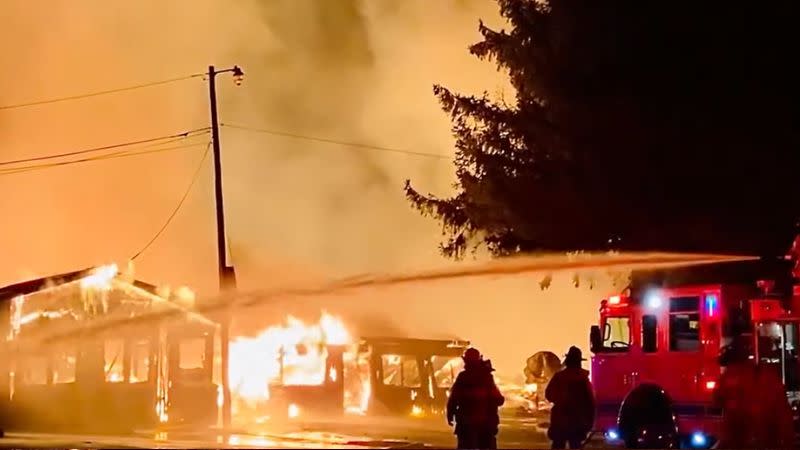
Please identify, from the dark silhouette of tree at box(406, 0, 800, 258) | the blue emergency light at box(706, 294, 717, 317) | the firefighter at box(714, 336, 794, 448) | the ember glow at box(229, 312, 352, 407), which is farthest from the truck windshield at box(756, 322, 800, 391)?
the ember glow at box(229, 312, 352, 407)

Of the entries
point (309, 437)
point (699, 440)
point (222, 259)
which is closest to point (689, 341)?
point (699, 440)

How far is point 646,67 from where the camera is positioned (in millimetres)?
22078

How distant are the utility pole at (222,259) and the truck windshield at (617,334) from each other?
478 inches

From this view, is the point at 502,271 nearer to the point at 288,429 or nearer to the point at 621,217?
the point at 621,217

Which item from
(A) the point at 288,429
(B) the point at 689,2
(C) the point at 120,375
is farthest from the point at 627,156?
(C) the point at 120,375

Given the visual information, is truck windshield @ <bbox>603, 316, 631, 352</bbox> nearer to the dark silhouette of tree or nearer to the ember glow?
the dark silhouette of tree

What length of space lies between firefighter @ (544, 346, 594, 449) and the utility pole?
568 inches

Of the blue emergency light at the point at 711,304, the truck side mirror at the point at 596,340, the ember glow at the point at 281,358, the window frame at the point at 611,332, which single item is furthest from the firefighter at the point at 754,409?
the ember glow at the point at 281,358

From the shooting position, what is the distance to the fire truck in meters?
15.3

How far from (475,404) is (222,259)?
15.9 m

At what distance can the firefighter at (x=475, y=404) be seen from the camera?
13781mm

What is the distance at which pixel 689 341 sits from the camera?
1656 cm

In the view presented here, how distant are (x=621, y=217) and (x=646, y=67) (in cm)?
291

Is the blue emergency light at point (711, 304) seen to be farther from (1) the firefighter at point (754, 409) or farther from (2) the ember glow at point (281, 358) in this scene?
(2) the ember glow at point (281, 358)
